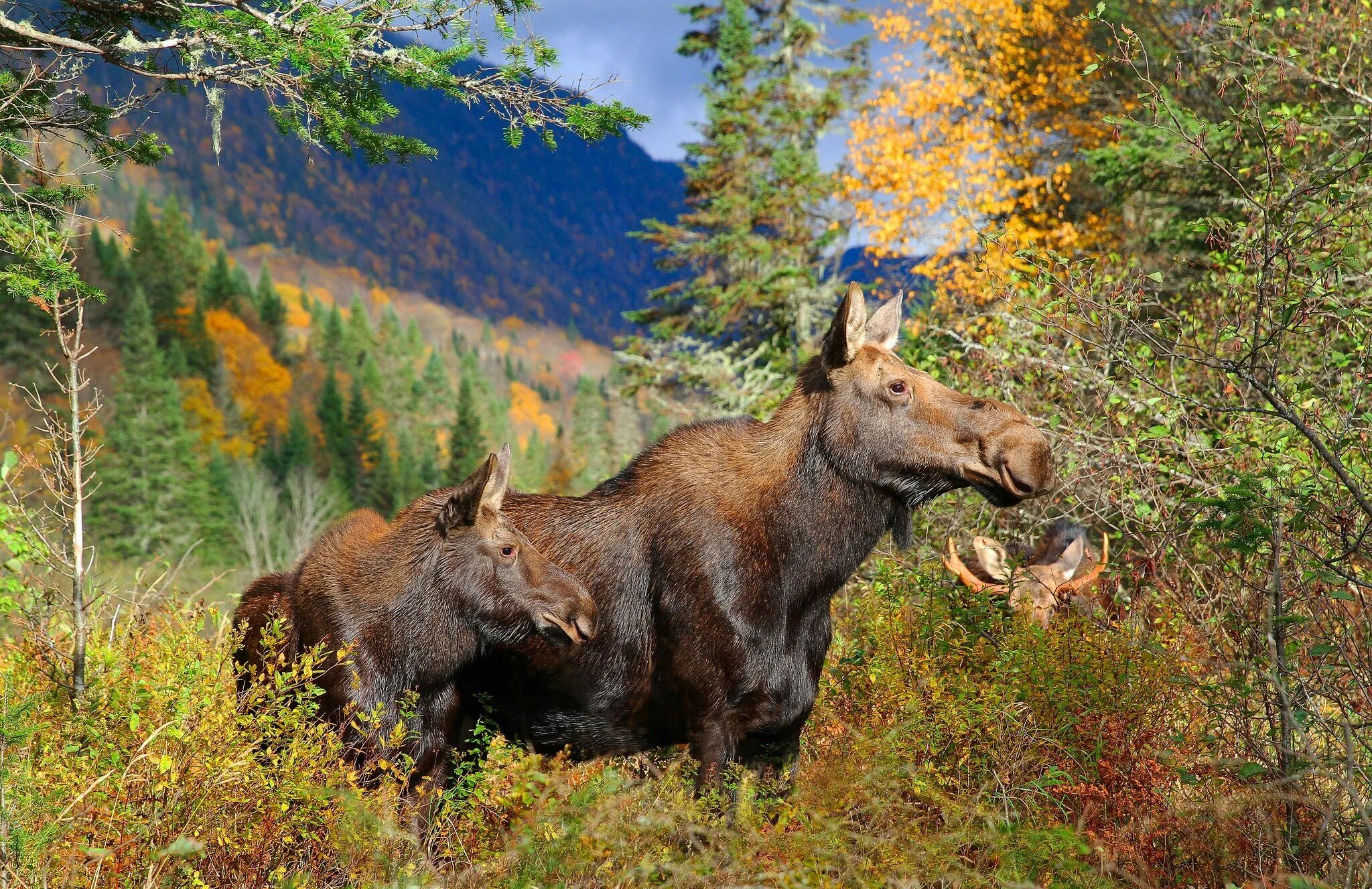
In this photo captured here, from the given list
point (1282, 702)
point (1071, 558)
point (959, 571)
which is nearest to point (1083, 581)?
point (1071, 558)

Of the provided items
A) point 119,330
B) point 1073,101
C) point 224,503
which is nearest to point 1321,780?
point 1073,101

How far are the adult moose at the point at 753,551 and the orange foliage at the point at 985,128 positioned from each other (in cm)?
1567

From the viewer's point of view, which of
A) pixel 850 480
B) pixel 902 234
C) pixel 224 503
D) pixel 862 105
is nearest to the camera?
pixel 850 480

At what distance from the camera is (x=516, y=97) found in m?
7.21

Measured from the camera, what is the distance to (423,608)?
5688 millimetres

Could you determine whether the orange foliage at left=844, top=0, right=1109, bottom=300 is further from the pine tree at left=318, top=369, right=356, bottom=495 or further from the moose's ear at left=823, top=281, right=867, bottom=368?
the pine tree at left=318, top=369, right=356, bottom=495

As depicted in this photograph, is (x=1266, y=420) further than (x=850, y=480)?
Yes

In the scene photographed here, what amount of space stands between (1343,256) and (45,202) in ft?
24.0

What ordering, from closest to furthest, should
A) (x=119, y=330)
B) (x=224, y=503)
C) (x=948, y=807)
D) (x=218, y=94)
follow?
(x=948, y=807)
(x=218, y=94)
(x=224, y=503)
(x=119, y=330)

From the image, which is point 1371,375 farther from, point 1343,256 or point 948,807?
point 948,807

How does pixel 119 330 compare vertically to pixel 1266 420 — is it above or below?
below

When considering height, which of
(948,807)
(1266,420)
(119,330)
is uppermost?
(1266,420)

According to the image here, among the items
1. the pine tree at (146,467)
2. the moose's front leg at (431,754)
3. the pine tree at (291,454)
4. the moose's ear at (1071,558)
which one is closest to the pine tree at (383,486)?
the pine tree at (291,454)

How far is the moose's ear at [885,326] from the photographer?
5.86 m
